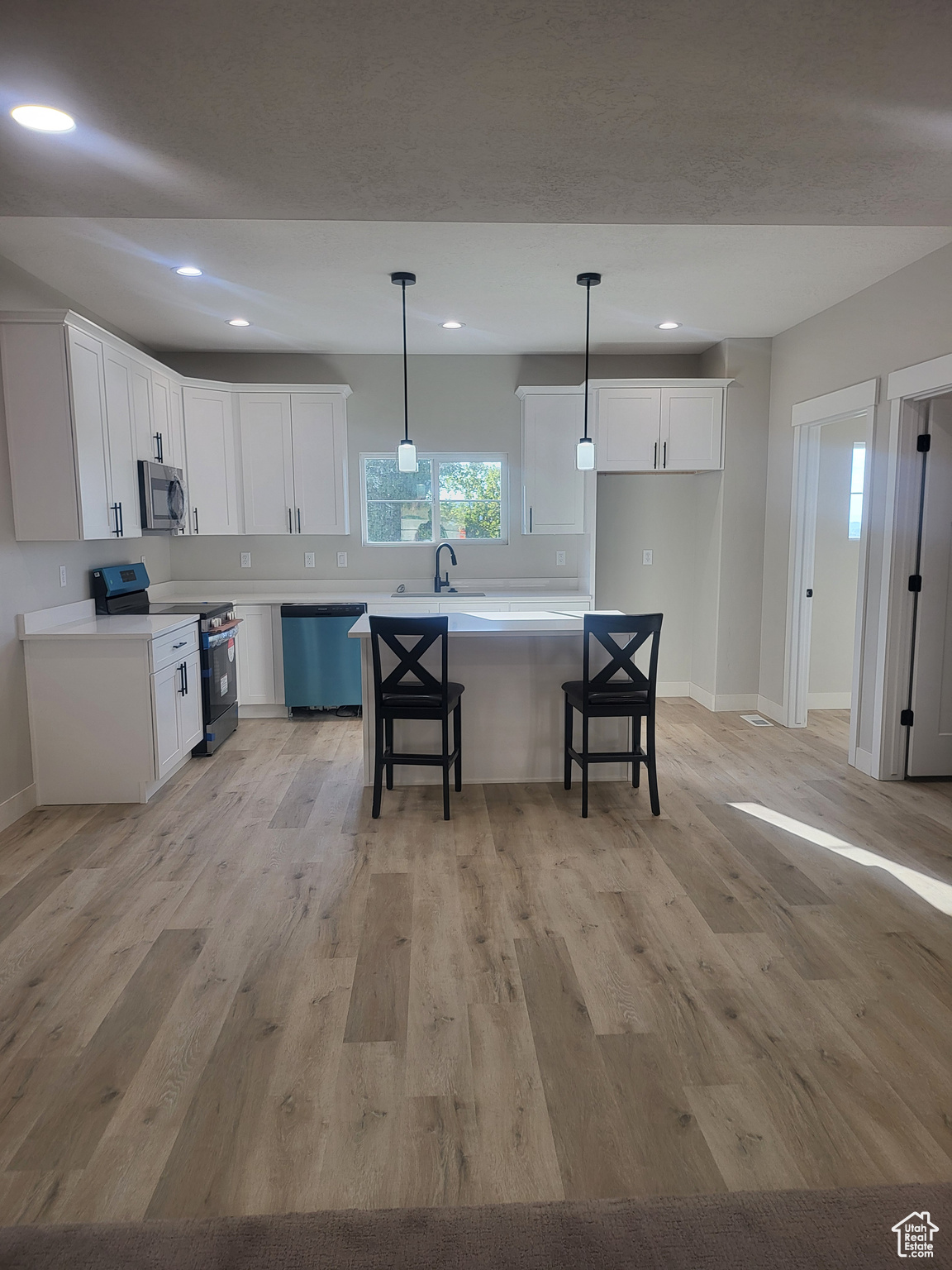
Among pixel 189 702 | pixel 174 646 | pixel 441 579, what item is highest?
pixel 441 579

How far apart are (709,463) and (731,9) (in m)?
4.41

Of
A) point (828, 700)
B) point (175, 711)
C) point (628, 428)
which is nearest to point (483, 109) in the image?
point (175, 711)

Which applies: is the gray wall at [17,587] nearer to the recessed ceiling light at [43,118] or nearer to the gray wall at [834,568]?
the recessed ceiling light at [43,118]

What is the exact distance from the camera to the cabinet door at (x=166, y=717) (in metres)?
4.02

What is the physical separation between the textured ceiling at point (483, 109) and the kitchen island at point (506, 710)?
215 centimetres

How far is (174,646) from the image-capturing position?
4.31 m

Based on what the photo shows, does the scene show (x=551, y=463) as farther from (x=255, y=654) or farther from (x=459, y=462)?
(x=255, y=654)

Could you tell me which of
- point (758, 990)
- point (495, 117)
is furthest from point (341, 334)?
point (758, 990)

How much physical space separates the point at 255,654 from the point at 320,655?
488 mm

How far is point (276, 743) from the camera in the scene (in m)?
5.21

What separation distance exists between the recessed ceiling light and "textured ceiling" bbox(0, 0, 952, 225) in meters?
0.04

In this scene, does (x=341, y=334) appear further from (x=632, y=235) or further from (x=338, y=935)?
(x=338, y=935)

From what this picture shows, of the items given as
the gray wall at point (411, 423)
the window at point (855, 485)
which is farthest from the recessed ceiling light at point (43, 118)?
the window at point (855, 485)

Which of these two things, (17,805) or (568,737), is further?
(568,737)
